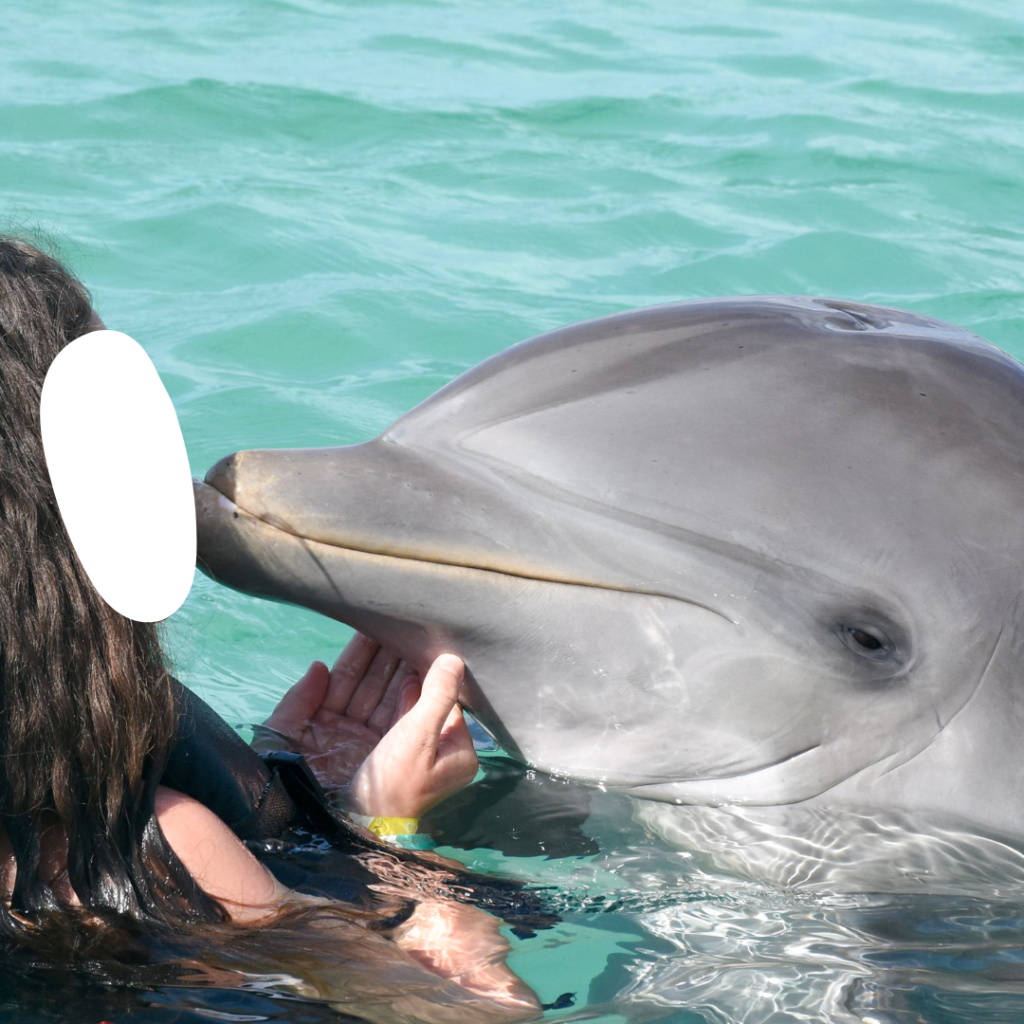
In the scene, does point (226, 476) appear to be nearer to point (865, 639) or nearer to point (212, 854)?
point (212, 854)

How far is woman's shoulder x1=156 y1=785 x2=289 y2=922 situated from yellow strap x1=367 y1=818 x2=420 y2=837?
0.47 metres

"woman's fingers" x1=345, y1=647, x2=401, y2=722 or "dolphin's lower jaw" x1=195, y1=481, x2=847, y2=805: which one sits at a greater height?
"dolphin's lower jaw" x1=195, y1=481, x2=847, y2=805

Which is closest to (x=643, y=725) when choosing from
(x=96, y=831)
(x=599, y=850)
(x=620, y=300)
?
(x=599, y=850)

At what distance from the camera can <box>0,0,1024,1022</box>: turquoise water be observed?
5668 mm

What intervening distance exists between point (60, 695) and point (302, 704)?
106cm

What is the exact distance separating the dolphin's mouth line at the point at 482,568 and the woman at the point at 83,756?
0.83 feet

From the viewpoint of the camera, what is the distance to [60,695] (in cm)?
294

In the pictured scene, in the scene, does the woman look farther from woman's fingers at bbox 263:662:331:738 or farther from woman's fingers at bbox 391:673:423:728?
woman's fingers at bbox 263:662:331:738

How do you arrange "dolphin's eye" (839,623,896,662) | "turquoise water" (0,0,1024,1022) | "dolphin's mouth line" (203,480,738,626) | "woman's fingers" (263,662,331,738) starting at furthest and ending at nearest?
1. "turquoise water" (0,0,1024,1022)
2. "woman's fingers" (263,662,331,738)
3. "dolphin's eye" (839,623,896,662)
4. "dolphin's mouth line" (203,480,738,626)

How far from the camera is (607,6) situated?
16.1m

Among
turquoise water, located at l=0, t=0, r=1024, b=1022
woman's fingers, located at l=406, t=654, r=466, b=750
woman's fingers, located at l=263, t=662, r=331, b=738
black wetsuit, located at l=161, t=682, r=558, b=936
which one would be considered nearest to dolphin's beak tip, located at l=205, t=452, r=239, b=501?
→ black wetsuit, located at l=161, t=682, r=558, b=936

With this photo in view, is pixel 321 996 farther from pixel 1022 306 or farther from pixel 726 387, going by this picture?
pixel 1022 306

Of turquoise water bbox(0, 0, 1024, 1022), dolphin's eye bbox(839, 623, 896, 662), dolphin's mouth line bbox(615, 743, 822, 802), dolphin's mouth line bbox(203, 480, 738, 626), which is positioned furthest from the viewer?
turquoise water bbox(0, 0, 1024, 1022)

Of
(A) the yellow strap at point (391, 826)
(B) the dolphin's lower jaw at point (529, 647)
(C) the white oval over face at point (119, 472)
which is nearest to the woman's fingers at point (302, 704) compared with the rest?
(A) the yellow strap at point (391, 826)
